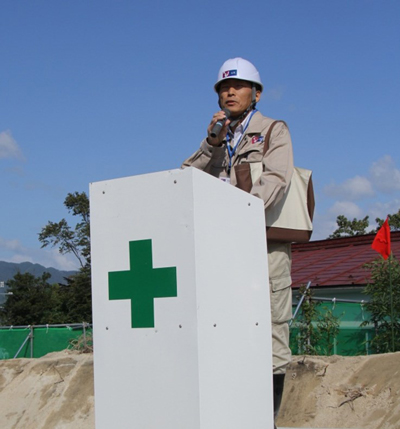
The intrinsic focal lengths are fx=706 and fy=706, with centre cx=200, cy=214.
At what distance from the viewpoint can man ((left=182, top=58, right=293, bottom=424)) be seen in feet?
12.0

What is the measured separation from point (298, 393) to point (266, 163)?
5397mm

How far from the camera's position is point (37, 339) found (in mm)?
14250

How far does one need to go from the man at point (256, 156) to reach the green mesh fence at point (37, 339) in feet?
31.9

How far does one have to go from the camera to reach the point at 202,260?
281 centimetres

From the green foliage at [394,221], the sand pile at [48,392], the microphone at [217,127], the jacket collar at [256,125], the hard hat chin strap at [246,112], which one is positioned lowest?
the sand pile at [48,392]

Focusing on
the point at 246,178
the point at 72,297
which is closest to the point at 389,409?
the point at 246,178

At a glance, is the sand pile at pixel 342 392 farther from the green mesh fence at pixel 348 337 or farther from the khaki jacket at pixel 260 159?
the khaki jacket at pixel 260 159

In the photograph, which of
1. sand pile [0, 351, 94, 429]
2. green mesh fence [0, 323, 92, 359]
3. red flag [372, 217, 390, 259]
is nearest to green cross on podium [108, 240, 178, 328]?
sand pile [0, 351, 94, 429]

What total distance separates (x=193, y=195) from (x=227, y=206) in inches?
11.2

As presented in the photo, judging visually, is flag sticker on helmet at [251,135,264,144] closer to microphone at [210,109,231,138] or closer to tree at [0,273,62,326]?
microphone at [210,109,231,138]

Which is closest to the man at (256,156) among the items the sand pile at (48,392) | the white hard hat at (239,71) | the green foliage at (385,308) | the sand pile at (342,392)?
the white hard hat at (239,71)

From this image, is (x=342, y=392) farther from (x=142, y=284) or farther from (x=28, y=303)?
(x=28, y=303)

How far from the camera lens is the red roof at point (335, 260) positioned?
53.9ft

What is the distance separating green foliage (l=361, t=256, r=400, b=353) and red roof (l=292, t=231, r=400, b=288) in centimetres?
502
